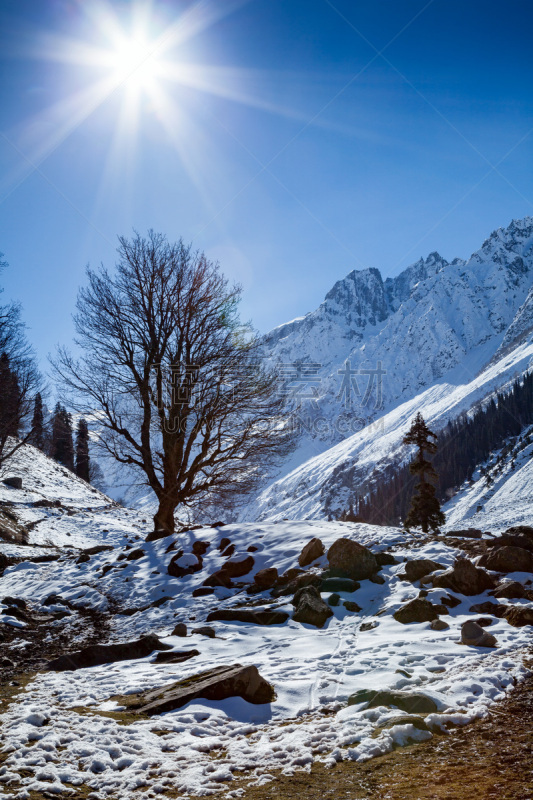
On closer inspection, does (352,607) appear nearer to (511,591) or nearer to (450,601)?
(450,601)

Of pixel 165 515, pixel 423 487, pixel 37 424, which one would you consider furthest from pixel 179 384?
pixel 423 487

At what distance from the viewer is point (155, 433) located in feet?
58.3

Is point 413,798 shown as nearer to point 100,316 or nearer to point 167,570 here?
point 167,570

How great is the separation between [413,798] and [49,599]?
33.9ft

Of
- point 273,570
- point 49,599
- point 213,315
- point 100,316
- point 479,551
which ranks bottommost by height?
→ point 479,551

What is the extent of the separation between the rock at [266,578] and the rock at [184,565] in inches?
84.0

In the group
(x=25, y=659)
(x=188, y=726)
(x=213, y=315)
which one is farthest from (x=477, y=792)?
(x=213, y=315)

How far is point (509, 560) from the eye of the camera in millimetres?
9547

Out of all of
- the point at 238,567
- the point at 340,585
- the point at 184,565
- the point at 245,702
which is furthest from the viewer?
the point at 184,565

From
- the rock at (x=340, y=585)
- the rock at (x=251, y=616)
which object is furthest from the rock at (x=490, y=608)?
the rock at (x=251, y=616)

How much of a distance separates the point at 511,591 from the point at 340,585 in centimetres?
309

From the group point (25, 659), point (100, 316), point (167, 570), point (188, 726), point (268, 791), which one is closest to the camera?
point (268, 791)

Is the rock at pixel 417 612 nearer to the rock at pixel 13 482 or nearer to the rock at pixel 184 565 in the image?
the rock at pixel 184 565

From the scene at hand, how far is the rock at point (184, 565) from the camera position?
12.4m
